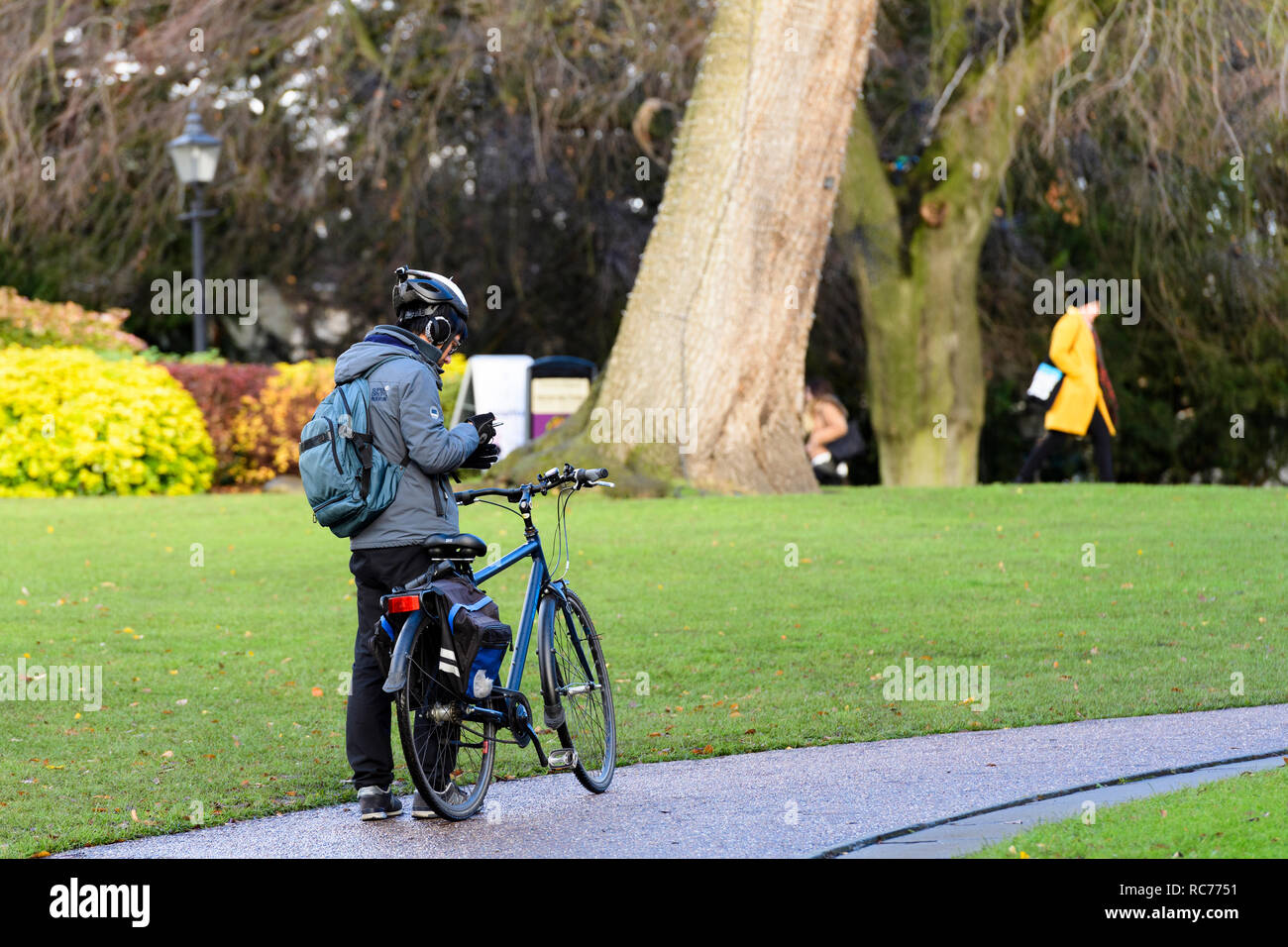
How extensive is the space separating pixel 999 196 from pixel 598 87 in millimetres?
6014

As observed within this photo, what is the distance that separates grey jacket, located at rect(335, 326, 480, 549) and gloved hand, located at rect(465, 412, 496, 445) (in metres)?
0.02

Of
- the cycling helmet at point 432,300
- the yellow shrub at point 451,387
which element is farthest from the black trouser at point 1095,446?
the cycling helmet at point 432,300

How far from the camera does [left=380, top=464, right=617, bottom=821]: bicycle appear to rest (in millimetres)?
5621

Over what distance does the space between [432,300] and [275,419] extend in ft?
41.3

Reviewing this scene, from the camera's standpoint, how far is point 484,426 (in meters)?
5.88

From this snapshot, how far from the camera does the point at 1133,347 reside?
84.5 feet

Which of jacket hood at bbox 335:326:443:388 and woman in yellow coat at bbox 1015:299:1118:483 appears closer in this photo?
jacket hood at bbox 335:326:443:388

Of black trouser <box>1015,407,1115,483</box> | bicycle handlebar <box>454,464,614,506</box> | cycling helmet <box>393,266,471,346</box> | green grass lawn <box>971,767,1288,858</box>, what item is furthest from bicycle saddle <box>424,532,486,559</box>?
black trouser <box>1015,407,1115,483</box>

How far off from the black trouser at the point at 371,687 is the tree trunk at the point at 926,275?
14.8 m

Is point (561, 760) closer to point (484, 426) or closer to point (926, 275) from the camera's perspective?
point (484, 426)

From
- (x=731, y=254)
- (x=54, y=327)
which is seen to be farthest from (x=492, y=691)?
(x=54, y=327)

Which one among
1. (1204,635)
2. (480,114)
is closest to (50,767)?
(1204,635)

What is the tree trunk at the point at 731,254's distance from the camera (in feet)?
48.6

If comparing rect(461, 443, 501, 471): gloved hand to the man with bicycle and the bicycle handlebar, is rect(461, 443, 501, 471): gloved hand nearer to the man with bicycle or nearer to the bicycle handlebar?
the man with bicycle
